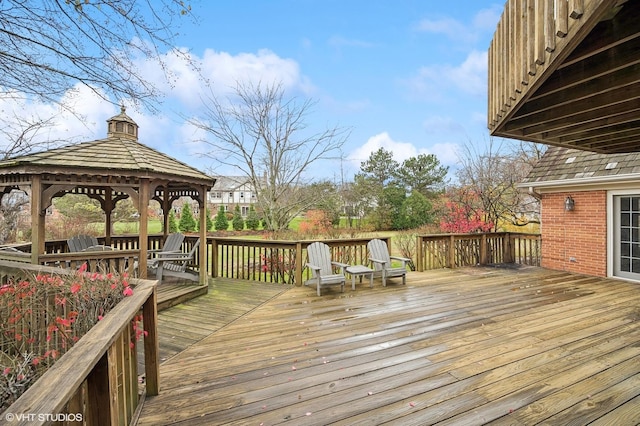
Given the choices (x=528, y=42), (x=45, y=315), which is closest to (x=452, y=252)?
(x=528, y=42)

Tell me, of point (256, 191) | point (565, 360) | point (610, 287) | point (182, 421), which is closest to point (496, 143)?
point (610, 287)

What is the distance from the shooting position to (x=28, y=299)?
298cm

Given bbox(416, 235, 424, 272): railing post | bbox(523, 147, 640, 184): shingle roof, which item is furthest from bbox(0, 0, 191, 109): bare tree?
bbox(523, 147, 640, 184): shingle roof

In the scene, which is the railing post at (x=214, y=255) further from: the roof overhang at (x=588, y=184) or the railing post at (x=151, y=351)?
the roof overhang at (x=588, y=184)

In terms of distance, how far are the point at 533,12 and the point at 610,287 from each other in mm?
6654

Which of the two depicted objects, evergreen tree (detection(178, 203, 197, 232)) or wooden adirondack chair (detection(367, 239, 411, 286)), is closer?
wooden adirondack chair (detection(367, 239, 411, 286))

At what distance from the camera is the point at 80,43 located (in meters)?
3.43

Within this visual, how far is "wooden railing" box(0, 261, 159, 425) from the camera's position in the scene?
3.33ft

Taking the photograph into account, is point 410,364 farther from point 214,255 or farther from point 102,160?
point 214,255

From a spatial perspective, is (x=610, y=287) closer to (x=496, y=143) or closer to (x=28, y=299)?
(x=496, y=143)

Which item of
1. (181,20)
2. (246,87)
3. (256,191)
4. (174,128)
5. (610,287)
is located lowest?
(610,287)

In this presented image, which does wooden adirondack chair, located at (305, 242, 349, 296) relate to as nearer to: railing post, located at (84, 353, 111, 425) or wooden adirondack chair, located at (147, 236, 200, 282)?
wooden adirondack chair, located at (147, 236, 200, 282)

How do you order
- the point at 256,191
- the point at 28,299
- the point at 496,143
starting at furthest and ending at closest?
the point at 496,143 < the point at 256,191 < the point at 28,299

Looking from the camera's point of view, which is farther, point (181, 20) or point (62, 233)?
point (62, 233)
